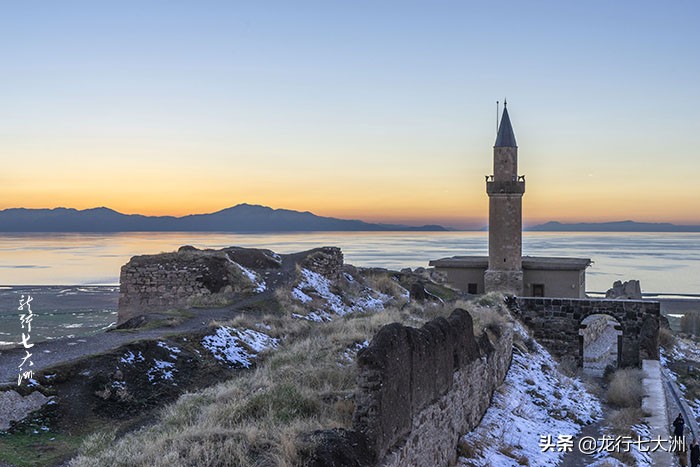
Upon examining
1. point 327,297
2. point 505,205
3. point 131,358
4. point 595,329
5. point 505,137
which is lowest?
point 595,329

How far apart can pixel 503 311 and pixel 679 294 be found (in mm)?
70129

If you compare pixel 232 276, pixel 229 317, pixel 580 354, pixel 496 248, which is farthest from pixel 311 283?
pixel 496 248

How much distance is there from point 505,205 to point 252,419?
40.8m

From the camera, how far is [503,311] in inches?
834

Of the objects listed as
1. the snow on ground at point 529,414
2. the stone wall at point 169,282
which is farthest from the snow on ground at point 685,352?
the stone wall at point 169,282

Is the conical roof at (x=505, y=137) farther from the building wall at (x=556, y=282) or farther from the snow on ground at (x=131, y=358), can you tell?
the snow on ground at (x=131, y=358)

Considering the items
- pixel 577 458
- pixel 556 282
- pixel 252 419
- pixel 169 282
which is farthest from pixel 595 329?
pixel 252 419

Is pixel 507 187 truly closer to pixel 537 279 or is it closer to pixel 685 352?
pixel 537 279

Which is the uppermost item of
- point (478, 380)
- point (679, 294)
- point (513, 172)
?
point (513, 172)

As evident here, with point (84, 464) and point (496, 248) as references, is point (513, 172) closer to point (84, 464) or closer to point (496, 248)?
point (496, 248)

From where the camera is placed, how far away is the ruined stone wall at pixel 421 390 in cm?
666

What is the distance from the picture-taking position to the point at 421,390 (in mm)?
8219

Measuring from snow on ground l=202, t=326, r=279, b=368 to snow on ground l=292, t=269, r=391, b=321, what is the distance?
6.24 metres

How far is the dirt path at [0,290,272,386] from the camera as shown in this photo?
986 cm
